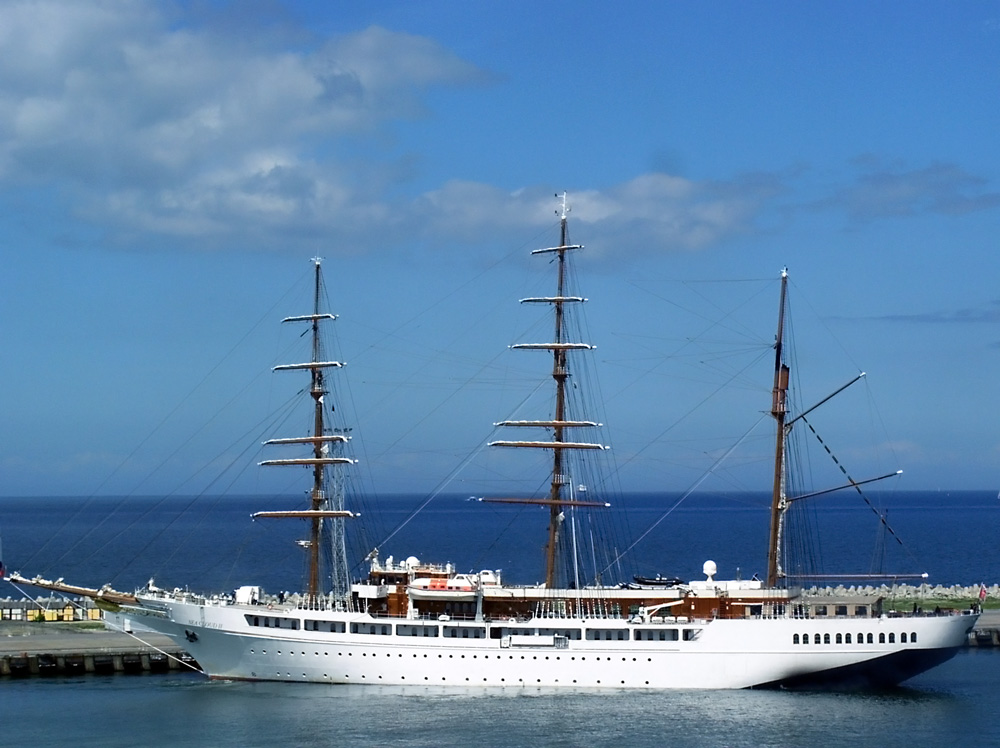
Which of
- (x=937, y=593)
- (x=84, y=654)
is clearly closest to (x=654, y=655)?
(x=84, y=654)

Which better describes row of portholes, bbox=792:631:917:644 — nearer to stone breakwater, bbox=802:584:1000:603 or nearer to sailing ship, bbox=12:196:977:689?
sailing ship, bbox=12:196:977:689

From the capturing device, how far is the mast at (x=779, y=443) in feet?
181

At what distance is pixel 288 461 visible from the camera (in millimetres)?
57250

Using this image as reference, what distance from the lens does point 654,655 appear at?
51.2 meters

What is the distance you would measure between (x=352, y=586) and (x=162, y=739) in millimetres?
11730

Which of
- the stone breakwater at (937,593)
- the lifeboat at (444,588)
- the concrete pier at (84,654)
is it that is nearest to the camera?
the lifeboat at (444,588)

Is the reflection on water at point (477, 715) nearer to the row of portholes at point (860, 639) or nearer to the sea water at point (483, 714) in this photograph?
the sea water at point (483, 714)

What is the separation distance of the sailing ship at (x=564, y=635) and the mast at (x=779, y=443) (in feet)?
3.96

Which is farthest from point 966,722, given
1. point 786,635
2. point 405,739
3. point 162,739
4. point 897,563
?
point 897,563

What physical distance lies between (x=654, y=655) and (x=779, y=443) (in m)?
11.5

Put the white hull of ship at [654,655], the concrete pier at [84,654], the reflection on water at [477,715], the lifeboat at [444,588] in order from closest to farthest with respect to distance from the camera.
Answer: the reflection on water at [477,715], the white hull of ship at [654,655], the lifeboat at [444,588], the concrete pier at [84,654]

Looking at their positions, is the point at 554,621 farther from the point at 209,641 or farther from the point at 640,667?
the point at 209,641

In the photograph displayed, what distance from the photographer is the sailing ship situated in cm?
5119

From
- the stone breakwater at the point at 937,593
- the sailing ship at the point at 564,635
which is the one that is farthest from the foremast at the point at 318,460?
the stone breakwater at the point at 937,593
